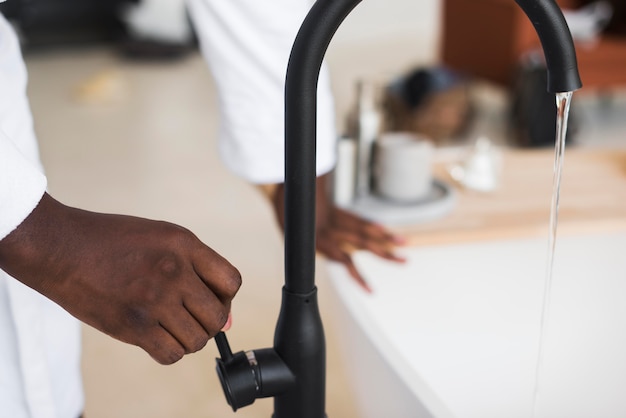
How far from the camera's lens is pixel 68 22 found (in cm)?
568

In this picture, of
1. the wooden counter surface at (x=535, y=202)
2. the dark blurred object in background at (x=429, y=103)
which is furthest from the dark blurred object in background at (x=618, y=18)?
the wooden counter surface at (x=535, y=202)

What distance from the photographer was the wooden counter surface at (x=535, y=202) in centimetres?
130

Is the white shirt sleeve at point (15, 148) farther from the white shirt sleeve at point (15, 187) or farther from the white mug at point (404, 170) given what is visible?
the white mug at point (404, 170)

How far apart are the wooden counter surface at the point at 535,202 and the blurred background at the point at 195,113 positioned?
258mm

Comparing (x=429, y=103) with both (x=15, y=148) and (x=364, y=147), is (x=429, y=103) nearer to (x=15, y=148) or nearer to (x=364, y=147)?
(x=364, y=147)

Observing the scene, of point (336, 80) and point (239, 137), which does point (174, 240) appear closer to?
point (239, 137)

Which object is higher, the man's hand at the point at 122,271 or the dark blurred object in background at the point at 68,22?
the dark blurred object in background at the point at 68,22

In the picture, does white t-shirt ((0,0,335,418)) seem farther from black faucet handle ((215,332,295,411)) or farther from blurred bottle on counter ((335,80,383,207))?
blurred bottle on counter ((335,80,383,207))

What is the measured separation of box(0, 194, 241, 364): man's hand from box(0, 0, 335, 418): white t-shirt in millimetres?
253

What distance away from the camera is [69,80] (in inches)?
193

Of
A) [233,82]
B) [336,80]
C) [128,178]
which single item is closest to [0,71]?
[233,82]

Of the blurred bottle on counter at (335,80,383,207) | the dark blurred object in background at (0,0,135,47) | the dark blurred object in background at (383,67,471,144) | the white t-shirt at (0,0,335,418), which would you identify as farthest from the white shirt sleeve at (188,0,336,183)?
the dark blurred object in background at (0,0,135,47)

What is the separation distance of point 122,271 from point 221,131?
479 millimetres

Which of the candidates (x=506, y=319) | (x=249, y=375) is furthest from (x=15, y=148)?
(x=506, y=319)
